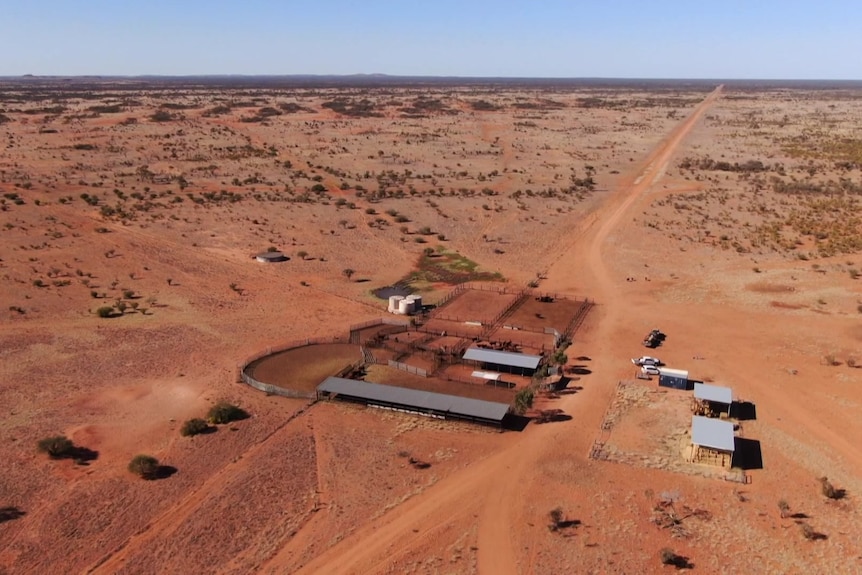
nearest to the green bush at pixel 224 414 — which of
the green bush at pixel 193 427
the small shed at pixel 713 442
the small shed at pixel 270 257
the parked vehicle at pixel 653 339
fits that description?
the green bush at pixel 193 427

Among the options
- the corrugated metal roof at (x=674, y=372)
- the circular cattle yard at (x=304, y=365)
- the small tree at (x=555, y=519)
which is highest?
the corrugated metal roof at (x=674, y=372)

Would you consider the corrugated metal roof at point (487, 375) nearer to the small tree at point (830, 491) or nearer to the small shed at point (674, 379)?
the small shed at point (674, 379)

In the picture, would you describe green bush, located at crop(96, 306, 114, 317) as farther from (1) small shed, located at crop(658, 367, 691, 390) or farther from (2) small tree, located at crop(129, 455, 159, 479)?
(1) small shed, located at crop(658, 367, 691, 390)

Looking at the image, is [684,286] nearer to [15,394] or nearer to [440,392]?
[440,392]

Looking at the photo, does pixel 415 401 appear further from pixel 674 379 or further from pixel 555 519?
pixel 674 379

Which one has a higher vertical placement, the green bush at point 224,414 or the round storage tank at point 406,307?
the round storage tank at point 406,307

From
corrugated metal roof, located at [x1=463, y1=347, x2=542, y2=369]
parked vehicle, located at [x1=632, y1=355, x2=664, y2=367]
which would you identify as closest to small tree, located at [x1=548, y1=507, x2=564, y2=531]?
corrugated metal roof, located at [x1=463, y1=347, x2=542, y2=369]
